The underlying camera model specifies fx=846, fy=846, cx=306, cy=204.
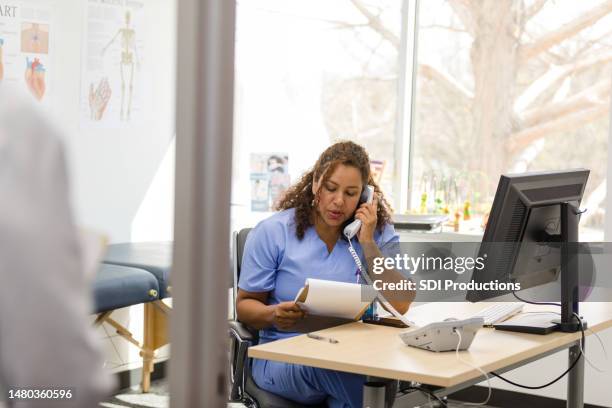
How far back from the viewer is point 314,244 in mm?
2658

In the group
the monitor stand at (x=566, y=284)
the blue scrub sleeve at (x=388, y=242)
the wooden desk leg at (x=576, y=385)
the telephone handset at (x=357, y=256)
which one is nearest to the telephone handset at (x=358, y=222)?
the telephone handset at (x=357, y=256)

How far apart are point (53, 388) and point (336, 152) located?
6.43 ft

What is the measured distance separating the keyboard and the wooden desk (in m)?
0.07

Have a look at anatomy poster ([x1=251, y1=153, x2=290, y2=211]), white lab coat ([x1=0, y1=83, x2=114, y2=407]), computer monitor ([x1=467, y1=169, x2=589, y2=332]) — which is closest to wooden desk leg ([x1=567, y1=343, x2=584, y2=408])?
computer monitor ([x1=467, y1=169, x2=589, y2=332])

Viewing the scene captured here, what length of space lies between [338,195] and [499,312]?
2.06ft

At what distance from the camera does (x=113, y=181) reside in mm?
1504

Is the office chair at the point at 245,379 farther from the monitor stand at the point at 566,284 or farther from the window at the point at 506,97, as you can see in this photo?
the window at the point at 506,97

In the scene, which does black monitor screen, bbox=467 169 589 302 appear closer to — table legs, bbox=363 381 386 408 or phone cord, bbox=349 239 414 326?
phone cord, bbox=349 239 414 326

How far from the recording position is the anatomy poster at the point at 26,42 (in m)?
1.19

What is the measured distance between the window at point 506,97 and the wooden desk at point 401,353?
1903mm

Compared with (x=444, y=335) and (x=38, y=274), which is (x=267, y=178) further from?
(x=38, y=274)

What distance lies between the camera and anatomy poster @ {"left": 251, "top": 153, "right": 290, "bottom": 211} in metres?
4.76

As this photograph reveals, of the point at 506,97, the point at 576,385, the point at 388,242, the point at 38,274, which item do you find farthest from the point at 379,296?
the point at 506,97

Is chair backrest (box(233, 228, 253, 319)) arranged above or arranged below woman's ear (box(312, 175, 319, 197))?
below
